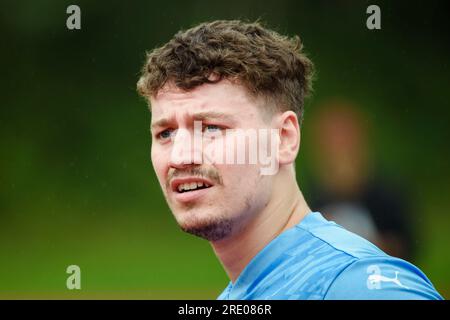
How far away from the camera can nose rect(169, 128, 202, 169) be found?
103 inches

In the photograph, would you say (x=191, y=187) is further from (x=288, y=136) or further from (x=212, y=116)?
(x=288, y=136)

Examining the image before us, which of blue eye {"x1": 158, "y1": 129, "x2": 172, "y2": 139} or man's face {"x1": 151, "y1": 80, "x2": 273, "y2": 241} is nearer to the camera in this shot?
man's face {"x1": 151, "y1": 80, "x2": 273, "y2": 241}

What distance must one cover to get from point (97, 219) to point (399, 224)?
11.2ft

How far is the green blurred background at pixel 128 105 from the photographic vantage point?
8.02 meters

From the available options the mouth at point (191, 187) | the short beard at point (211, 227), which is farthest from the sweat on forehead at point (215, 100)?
the short beard at point (211, 227)

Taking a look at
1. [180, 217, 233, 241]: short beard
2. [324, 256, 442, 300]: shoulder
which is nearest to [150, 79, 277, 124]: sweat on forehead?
[180, 217, 233, 241]: short beard

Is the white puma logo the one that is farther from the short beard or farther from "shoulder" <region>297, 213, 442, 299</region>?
the short beard

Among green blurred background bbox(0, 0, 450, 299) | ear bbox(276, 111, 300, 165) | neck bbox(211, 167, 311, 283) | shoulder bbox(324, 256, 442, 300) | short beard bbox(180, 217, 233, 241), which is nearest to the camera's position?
shoulder bbox(324, 256, 442, 300)

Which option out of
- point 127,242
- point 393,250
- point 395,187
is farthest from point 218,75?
point 127,242

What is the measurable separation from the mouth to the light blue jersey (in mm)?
310

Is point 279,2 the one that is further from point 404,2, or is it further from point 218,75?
point 218,75

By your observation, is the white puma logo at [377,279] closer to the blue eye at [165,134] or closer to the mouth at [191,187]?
the mouth at [191,187]

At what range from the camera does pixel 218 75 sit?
2.72 m

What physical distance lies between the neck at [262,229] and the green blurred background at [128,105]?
16.8 feet
